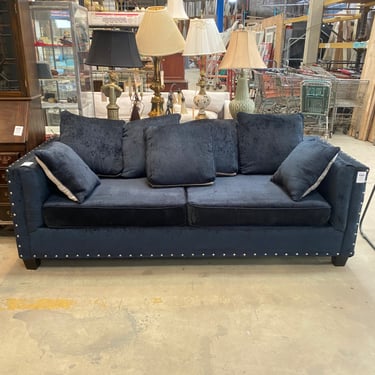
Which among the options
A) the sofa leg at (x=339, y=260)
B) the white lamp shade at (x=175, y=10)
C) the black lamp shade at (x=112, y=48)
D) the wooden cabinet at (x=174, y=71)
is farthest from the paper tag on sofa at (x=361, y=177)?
the wooden cabinet at (x=174, y=71)

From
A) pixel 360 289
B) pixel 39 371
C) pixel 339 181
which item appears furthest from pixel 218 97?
pixel 39 371

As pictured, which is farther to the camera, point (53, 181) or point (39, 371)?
point (53, 181)

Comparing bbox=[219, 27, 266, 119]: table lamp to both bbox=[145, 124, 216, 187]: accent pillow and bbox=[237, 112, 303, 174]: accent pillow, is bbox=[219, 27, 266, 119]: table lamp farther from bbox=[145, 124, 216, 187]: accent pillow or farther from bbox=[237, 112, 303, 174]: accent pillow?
bbox=[145, 124, 216, 187]: accent pillow

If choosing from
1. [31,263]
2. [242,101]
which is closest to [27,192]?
[31,263]

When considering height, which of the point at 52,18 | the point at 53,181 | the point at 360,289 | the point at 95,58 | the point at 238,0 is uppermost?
the point at 238,0

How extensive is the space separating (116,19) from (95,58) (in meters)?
4.34

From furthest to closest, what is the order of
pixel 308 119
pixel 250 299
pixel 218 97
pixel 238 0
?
pixel 238 0
pixel 308 119
pixel 218 97
pixel 250 299

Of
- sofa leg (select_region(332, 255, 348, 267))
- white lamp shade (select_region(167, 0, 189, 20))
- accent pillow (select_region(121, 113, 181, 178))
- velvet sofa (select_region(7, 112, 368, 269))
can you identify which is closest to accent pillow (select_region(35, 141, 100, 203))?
velvet sofa (select_region(7, 112, 368, 269))

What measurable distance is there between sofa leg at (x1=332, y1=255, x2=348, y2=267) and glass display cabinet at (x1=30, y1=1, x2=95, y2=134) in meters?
2.72

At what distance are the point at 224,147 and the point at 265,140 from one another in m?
0.32

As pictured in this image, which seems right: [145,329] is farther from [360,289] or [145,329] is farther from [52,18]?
[52,18]

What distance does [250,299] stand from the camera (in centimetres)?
214

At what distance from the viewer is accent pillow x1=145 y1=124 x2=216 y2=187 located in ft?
8.34

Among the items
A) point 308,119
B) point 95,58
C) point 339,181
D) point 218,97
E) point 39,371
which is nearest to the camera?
point 39,371
